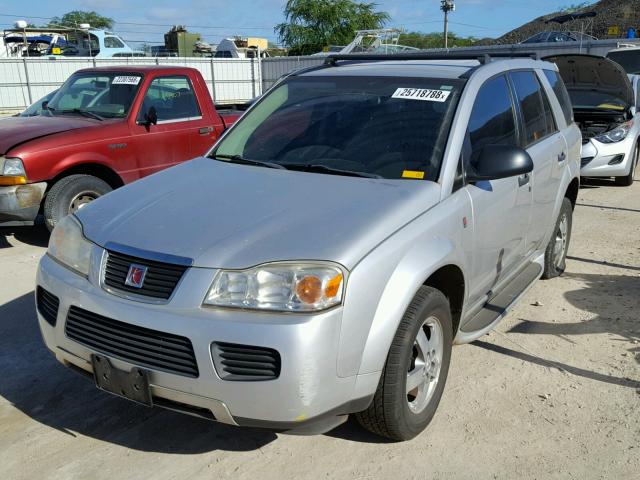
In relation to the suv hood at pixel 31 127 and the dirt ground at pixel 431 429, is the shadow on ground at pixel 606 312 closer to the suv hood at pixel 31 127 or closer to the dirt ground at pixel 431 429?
the dirt ground at pixel 431 429

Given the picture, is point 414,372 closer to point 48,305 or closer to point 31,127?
point 48,305

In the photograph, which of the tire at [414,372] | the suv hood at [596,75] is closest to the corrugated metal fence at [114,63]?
the suv hood at [596,75]

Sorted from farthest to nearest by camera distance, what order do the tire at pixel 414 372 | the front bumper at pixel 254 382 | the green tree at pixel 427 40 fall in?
the green tree at pixel 427 40, the tire at pixel 414 372, the front bumper at pixel 254 382

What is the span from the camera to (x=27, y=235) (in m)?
7.25

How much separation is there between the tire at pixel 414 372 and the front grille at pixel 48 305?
149cm

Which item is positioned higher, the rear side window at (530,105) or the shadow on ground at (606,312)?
the rear side window at (530,105)

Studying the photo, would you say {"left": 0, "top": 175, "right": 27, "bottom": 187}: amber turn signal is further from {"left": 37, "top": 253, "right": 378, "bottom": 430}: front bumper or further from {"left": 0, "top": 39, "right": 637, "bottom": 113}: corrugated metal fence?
{"left": 0, "top": 39, "right": 637, "bottom": 113}: corrugated metal fence

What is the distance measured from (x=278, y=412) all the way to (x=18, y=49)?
29.0 meters

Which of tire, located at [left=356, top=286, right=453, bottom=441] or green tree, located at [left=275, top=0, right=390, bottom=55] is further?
green tree, located at [left=275, top=0, right=390, bottom=55]

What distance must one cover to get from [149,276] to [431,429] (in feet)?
5.39

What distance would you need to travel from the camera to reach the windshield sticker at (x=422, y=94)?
148 inches

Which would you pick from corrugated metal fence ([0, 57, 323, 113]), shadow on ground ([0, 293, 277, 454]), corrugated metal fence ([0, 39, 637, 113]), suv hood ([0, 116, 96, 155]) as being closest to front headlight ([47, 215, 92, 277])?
shadow on ground ([0, 293, 277, 454])

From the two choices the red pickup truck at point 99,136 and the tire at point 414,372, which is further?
the red pickup truck at point 99,136

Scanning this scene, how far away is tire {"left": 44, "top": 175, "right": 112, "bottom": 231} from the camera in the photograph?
6305 millimetres
